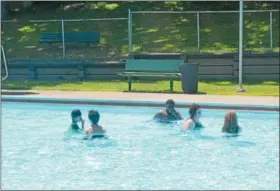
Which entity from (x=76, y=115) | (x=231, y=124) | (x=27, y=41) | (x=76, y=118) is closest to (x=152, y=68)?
(x=231, y=124)

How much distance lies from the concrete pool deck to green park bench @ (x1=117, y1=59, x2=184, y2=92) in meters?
1.50

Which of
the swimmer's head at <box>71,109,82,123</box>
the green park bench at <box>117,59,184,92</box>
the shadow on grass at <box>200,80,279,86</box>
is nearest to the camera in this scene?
the swimmer's head at <box>71,109,82,123</box>

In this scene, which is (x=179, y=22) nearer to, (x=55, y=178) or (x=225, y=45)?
(x=225, y=45)

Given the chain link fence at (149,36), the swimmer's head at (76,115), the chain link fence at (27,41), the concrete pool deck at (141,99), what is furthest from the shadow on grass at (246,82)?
the swimmer's head at (76,115)

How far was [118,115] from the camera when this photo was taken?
37.5 feet

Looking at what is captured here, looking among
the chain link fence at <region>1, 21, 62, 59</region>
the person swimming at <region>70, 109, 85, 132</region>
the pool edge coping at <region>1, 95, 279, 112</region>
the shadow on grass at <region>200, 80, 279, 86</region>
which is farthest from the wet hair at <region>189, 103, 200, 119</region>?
the chain link fence at <region>1, 21, 62, 59</region>

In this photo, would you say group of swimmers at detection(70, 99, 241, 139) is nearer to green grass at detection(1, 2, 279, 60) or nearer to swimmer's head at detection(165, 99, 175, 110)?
swimmer's head at detection(165, 99, 175, 110)

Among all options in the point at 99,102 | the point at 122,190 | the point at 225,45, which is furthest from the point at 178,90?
the point at 122,190

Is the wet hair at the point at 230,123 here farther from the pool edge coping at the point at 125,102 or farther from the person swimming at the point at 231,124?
the pool edge coping at the point at 125,102

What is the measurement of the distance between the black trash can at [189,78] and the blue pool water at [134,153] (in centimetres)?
215

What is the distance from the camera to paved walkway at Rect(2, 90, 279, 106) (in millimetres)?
11727

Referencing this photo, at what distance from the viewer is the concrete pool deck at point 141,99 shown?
11.3m

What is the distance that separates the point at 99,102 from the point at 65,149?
332 centimetres

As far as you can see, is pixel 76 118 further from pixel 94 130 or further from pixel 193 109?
pixel 193 109
